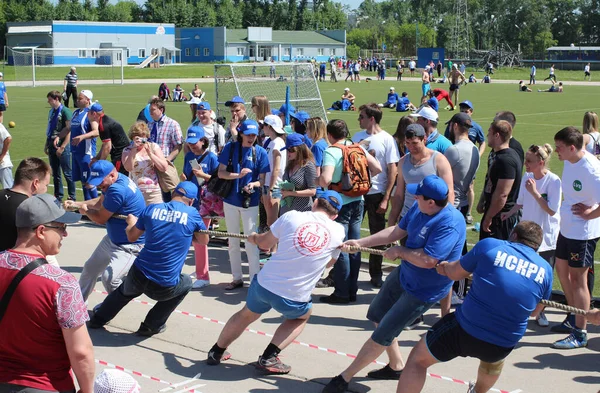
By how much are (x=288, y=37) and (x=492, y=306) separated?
384ft

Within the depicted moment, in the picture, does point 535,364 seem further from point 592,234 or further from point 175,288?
point 175,288

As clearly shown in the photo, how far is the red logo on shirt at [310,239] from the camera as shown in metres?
6.19

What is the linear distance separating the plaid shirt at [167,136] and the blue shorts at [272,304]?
5645mm

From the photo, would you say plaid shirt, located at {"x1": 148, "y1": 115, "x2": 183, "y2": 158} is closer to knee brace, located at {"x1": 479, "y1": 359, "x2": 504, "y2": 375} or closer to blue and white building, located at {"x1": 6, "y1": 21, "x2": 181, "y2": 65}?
knee brace, located at {"x1": 479, "y1": 359, "x2": 504, "y2": 375}

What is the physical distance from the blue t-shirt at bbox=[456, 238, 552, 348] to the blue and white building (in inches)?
3326

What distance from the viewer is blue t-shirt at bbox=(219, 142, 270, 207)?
9070mm

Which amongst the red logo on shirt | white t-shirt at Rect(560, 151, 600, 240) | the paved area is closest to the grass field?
white t-shirt at Rect(560, 151, 600, 240)

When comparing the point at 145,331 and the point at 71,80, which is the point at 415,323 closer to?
the point at 145,331

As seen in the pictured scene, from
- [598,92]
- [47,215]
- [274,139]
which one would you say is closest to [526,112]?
[598,92]

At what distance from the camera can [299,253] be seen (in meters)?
6.20

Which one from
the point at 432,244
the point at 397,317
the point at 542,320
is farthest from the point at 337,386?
the point at 542,320

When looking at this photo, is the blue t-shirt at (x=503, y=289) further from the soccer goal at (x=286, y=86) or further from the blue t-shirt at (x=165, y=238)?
the soccer goal at (x=286, y=86)

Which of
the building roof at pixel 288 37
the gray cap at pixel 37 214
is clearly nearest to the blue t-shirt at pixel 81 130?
the gray cap at pixel 37 214

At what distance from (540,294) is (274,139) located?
16.7 ft
